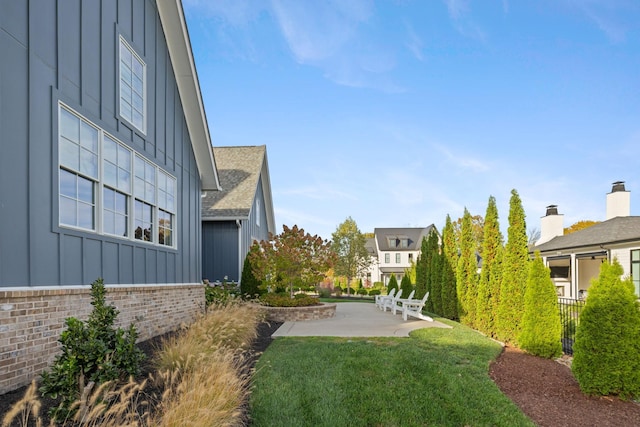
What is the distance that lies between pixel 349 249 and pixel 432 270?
1708cm

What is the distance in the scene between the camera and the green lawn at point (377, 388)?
4605 mm

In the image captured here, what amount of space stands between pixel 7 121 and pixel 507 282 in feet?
33.6

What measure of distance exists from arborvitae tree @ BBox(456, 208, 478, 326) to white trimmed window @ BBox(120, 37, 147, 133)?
1040 cm

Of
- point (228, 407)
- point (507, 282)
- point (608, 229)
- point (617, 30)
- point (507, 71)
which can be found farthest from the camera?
point (608, 229)

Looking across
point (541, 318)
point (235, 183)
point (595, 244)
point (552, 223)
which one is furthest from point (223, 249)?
point (552, 223)

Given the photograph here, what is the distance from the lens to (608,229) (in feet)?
70.4

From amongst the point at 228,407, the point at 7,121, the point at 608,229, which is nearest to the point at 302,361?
the point at 228,407

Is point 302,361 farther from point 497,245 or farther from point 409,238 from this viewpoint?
point 409,238

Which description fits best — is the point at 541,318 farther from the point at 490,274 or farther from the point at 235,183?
the point at 235,183

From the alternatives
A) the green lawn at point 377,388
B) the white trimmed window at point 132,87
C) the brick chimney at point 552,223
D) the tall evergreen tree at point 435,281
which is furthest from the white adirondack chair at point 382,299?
the brick chimney at point 552,223

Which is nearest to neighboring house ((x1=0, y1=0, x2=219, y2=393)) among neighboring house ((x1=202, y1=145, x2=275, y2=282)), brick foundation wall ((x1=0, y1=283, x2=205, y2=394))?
brick foundation wall ((x1=0, y1=283, x2=205, y2=394))

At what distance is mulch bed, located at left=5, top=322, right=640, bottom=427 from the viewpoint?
488cm

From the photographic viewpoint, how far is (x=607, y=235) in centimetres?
2034

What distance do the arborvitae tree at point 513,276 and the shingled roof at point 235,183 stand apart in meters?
9.93
